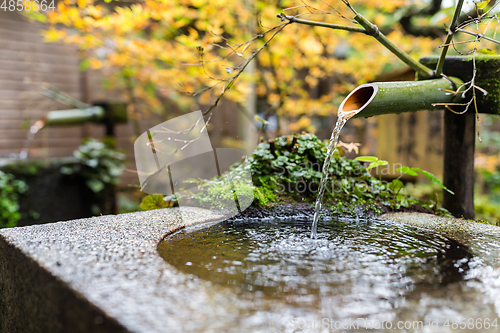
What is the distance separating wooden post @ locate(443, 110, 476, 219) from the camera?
252 cm

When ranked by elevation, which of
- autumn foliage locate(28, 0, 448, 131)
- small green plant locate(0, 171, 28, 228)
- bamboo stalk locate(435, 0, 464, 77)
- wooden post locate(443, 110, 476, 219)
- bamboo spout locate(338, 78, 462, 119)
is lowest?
small green plant locate(0, 171, 28, 228)

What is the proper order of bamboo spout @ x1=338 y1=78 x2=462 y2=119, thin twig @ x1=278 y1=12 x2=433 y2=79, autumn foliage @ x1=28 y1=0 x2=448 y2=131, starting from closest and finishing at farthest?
1. bamboo spout @ x1=338 y1=78 x2=462 y2=119
2. thin twig @ x1=278 y1=12 x2=433 y2=79
3. autumn foliage @ x1=28 y1=0 x2=448 y2=131

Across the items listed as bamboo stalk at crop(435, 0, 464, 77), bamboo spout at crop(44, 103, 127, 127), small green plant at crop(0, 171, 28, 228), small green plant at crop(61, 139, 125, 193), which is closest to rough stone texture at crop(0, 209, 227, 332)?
bamboo stalk at crop(435, 0, 464, 77)

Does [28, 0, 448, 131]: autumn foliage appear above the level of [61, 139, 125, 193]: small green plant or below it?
above

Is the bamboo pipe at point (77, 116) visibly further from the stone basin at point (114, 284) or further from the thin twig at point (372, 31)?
the thin twig at point (372, 31)

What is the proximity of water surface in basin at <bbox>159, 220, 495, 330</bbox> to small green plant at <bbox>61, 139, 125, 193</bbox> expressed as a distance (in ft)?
12.0

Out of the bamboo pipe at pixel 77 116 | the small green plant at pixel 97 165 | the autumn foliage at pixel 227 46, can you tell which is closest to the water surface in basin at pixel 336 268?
the autumn foliage at pixel 227 46

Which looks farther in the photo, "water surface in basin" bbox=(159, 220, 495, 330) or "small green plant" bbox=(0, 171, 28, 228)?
"small green plant" bbox=(0, 171, 28, 228)

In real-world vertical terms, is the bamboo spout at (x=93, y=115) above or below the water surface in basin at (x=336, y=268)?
above

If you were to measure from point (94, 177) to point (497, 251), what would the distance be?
5.05 meters

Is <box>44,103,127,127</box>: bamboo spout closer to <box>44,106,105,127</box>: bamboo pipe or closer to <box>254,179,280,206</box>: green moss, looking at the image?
<box>44,106,105,127</box>: bamboo pipe

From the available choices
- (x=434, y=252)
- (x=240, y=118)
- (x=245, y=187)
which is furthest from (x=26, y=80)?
(x=434, y=252)

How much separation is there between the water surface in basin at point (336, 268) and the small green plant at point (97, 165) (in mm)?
3672

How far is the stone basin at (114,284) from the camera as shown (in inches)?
35.6
